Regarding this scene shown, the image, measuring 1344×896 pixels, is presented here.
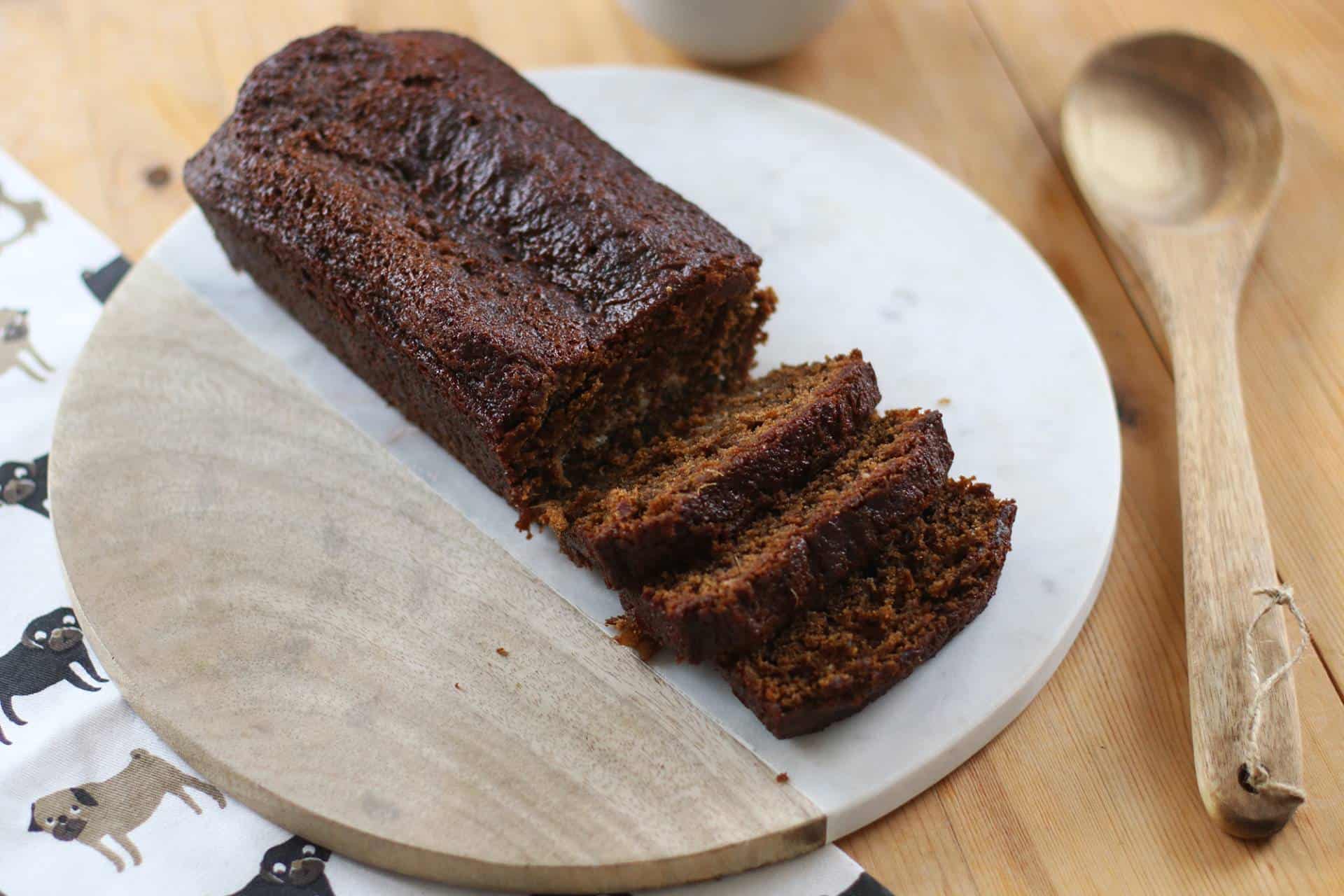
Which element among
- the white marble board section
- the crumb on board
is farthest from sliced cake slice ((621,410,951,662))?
the white marble board section

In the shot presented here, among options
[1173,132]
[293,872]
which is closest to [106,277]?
[293,872]

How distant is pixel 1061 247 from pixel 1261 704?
6.19ft

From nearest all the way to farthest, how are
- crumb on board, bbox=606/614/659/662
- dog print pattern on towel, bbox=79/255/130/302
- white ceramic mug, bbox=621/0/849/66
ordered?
crumb on board, bbox=606/614/659/662
dog print pattern on towel, bbox=79/255/130/302
white ceramic mug, bbox=621/0/849/66

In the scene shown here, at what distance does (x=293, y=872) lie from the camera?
2.58 meters

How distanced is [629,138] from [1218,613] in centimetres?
252

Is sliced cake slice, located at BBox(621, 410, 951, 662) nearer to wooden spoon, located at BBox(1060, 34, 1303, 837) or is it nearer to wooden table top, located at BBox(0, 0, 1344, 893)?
wooden table top, located at BBox(0, 0, 1344, 893)

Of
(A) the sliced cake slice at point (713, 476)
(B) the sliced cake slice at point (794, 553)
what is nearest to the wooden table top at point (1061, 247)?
(B) the sliced cake slice at point (794, 553)

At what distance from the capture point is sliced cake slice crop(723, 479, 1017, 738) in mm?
2592

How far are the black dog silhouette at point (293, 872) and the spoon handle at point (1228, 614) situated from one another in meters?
2.03

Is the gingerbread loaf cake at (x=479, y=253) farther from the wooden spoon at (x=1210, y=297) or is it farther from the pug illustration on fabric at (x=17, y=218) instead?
the wooden spoon at (x=1210, y=297)

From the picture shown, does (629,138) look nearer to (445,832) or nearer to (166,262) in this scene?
(166,262)

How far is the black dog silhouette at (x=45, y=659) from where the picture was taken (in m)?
2.90

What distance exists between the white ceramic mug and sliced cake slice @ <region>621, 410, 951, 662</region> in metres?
2.01

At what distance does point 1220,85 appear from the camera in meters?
4.03
